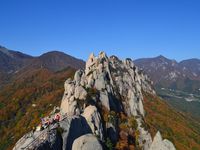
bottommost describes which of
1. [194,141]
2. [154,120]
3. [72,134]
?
[194,141]

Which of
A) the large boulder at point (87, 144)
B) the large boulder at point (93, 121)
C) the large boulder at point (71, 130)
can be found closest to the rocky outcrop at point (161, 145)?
the large boulder at point (71, 130)

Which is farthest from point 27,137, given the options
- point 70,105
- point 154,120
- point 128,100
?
point 154,120

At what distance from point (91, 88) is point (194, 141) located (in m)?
87.9

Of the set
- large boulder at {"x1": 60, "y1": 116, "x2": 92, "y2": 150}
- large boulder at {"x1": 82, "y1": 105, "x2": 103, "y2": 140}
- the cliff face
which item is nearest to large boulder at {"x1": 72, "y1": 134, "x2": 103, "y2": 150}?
the cliff face

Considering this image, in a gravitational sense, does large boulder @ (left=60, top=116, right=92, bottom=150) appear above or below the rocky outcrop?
above

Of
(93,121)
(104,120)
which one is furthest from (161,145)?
(104,120)

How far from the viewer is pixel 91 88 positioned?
416 ft

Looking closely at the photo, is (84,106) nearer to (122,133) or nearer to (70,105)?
(70,105)

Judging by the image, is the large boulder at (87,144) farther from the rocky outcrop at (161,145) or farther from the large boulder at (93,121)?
the large boulder at (93,121)

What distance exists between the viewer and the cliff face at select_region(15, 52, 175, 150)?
66.3 metres

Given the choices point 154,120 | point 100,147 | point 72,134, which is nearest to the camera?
point 100,147

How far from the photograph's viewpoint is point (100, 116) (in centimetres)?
10144

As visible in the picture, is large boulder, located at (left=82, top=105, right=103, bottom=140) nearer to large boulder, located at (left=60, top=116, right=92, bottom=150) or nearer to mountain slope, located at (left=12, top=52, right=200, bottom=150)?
mountain slope, located at (left=12, top=52, right=200, bottom=150)

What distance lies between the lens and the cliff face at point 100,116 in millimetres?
66312
